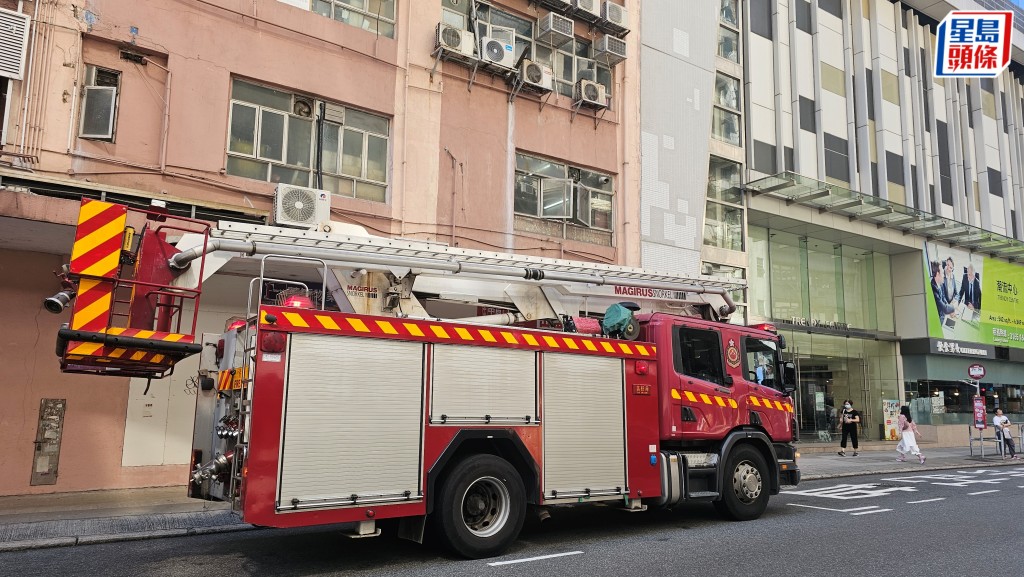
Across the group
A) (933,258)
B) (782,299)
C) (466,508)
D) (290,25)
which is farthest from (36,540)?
(933,258)

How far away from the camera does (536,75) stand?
16.5m

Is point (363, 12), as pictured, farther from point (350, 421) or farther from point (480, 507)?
point (480, 507)

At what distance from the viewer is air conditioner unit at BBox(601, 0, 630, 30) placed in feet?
59.6

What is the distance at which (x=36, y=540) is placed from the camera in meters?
7.97

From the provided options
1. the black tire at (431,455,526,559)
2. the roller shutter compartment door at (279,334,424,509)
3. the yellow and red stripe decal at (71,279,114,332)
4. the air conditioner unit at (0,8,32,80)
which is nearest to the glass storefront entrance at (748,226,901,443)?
the black tire at (431,455,526,559)

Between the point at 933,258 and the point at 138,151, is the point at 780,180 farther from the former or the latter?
the point at 138,151

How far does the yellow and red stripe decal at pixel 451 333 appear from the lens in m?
6.59

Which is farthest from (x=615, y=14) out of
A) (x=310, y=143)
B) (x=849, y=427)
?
(x=849, y=427)

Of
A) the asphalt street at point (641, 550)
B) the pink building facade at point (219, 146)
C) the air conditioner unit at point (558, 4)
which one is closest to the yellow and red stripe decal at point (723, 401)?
the asphalt street at point (641, 550)

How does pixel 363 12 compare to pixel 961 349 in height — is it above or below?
above

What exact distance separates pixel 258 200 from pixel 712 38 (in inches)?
572

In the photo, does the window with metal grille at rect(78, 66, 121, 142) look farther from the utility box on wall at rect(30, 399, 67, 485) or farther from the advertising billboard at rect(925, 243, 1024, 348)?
the advertising billboard at rect(925, 243, 1024, 348)

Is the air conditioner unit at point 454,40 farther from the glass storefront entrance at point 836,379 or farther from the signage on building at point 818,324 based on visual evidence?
the signage on building at point 818,324

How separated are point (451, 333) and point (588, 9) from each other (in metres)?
12.9
